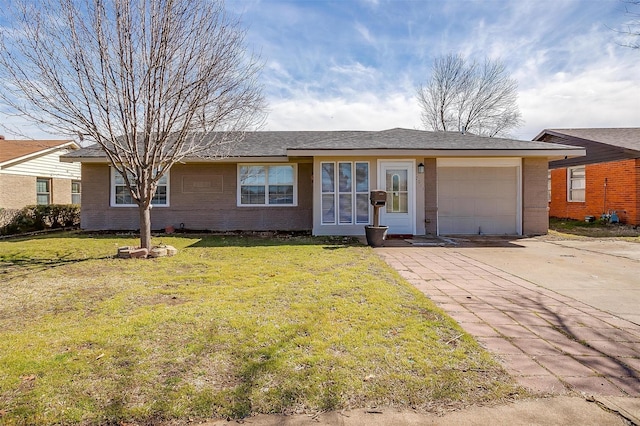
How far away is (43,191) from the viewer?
17.5 metres

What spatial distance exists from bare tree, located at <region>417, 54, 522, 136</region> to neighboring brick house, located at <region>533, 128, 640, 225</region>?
11968 millimetres

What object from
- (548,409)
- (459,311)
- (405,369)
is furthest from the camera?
(459,311)

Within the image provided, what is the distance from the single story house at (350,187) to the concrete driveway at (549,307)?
10.1 feet

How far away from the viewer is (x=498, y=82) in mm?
28906

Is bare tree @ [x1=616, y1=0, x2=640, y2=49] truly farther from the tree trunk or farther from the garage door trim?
the tree trunk

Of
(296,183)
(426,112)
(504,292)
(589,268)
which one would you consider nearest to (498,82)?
(426,112)

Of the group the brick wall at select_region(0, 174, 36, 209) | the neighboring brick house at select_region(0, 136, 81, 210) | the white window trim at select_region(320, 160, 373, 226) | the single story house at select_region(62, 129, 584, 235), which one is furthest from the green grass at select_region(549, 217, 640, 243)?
the brick wall at select_region(0, 174, 36, 209)

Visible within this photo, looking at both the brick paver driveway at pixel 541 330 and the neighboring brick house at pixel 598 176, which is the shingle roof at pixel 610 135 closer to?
the neighboring brick house at pixel 598 176

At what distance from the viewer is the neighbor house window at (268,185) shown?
12.2m

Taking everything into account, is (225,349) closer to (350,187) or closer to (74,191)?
(350,187)

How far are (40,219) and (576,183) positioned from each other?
23860 mm

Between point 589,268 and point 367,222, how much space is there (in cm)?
582

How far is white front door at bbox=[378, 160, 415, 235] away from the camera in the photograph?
1070 centimetres

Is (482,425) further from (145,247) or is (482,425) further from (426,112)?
(426,112)
